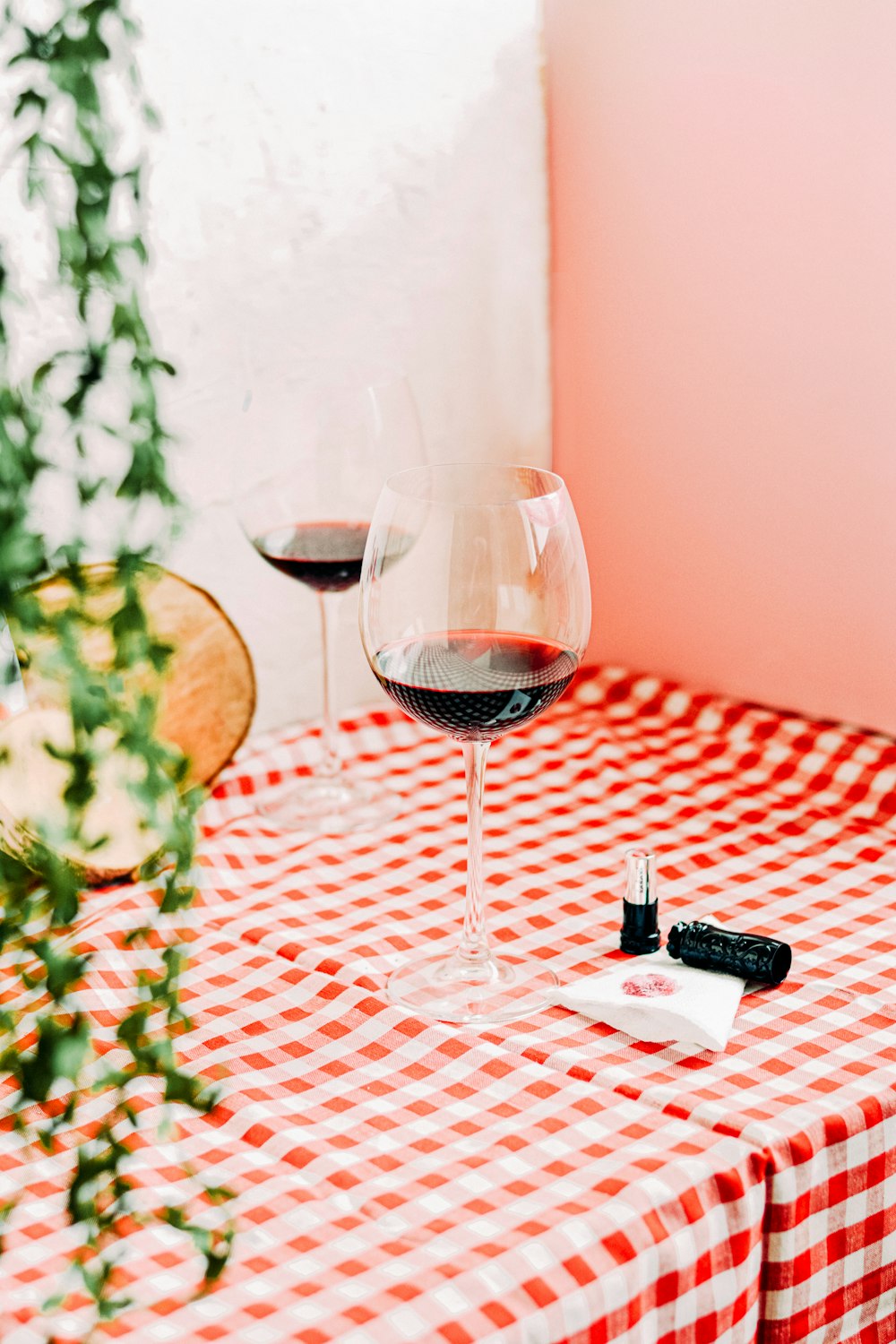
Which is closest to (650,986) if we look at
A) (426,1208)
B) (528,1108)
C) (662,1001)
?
(662,1001)

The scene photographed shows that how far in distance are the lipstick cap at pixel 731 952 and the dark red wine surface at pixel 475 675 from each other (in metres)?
0.18

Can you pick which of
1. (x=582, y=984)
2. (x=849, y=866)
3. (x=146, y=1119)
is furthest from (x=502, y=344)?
(x=146, y=1119)

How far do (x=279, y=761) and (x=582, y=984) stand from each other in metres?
0.48

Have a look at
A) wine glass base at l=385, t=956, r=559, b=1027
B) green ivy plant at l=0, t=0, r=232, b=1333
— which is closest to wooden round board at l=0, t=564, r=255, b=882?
wine glass base at l=385, t=956, r=559, b=1027

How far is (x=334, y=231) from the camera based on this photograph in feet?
4.60

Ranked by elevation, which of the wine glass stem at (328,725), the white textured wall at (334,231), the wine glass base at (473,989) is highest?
the white textured wall at (334,231)

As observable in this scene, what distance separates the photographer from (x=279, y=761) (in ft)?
4.31

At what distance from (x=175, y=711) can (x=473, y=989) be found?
406 mm

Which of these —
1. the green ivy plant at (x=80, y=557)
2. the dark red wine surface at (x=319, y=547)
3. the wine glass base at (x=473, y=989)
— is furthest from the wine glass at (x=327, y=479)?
the green ivy plant at (x=80, y=557)

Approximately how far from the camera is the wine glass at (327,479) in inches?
45.6

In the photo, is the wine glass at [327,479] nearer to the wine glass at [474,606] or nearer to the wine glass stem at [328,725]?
the wine glass stem at [328,725]

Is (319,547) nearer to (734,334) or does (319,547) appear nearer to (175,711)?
(175,711)

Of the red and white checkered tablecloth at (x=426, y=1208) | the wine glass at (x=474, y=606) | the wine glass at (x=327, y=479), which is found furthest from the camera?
the wine glass at (x=327, y=479)

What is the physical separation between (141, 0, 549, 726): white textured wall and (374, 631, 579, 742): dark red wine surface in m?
0.39
